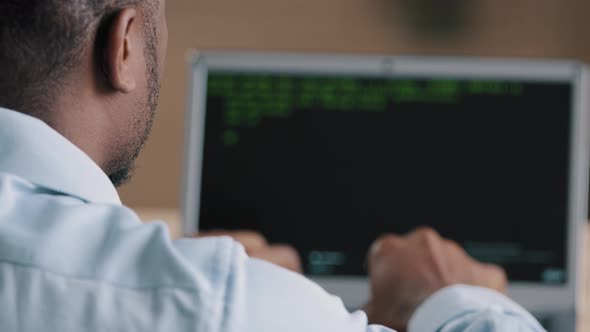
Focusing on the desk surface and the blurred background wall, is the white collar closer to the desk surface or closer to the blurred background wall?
the desk surface

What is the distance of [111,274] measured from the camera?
44 cm

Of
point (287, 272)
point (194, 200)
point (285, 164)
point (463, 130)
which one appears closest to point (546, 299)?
point (463, 130)

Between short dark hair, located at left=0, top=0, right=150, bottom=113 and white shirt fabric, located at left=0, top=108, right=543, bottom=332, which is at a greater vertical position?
short dark hair, located at left=0, top=0, right=150, bottom=113

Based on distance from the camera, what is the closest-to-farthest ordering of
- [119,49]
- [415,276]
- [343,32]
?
1. [119,49]
2. [415,276]
3. [343,32]

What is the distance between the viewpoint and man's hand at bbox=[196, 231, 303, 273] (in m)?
1.13

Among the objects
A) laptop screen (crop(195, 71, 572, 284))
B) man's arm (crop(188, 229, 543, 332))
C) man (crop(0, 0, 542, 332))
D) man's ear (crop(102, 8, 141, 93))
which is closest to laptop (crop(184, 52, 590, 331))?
laptop screen (crop(195, 71, 572, 284))

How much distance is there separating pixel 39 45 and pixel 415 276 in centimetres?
56

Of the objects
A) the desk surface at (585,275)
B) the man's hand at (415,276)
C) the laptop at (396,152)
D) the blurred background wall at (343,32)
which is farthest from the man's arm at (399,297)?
the blurred background wall at (343,32)

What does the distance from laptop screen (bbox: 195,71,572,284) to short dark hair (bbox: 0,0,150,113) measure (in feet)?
2.28

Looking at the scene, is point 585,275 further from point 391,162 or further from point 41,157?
point 41,157

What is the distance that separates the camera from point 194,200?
1.23 metres

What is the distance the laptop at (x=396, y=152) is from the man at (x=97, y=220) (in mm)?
554

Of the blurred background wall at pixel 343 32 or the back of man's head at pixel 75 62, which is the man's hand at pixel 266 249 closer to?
the back of man's head at pixel 75 62

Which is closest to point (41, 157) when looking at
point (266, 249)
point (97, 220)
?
point (97, 220)
